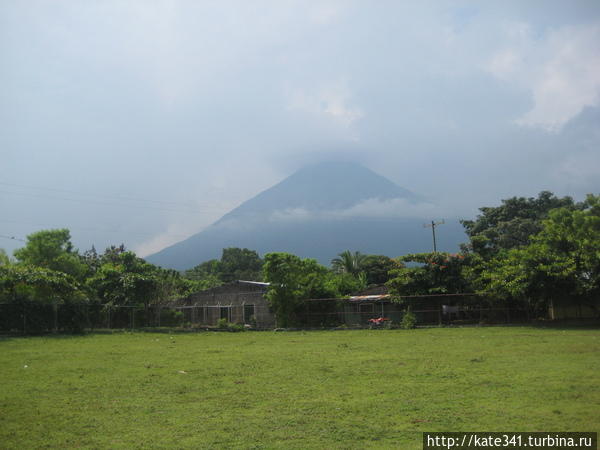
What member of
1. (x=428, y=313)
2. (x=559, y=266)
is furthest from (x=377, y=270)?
(x=559, y=266)

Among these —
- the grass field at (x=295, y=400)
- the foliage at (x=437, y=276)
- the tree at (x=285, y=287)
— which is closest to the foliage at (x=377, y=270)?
the tree at (x=285, y=287)

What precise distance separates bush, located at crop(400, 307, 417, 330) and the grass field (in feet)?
45.4

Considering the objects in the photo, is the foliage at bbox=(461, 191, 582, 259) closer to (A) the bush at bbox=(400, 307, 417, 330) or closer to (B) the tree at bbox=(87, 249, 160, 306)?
(A) the bush at bbox=(400, 307, 417, 330)

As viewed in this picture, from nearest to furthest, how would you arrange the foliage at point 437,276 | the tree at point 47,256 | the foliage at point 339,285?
the foliage at point 437,276, the foliage at point 339,285, the tree at point 47,256

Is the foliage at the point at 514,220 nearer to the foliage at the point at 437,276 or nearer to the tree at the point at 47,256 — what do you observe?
the foliage at the point at 437,276

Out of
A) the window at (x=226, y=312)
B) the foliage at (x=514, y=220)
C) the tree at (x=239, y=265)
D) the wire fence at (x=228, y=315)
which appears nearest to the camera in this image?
the wire fence at (x=228, y=315)

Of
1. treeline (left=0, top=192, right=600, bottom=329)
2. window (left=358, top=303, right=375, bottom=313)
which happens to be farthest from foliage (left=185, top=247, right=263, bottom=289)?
window (left=358, top=303, right=375, bottom=313)

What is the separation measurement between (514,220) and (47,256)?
4193 centimetres

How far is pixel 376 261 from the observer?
55.4 m

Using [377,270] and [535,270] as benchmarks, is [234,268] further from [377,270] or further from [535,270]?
[535,270]

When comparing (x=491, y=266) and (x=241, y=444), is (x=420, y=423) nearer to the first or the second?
(x=241, y=444)

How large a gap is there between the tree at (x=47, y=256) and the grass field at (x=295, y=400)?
30.7 meters

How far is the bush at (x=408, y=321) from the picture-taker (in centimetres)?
2602

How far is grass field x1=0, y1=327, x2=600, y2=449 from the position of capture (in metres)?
5.43
